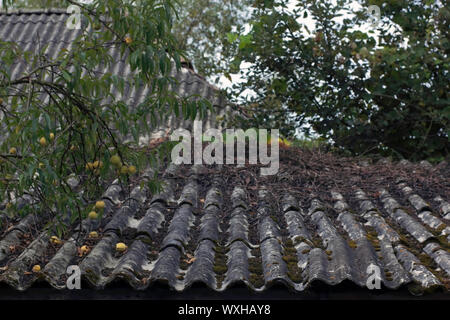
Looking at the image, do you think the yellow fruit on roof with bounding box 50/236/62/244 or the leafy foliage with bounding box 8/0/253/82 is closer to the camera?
the yellow fruit on roof with bounding box 50/236/62/244

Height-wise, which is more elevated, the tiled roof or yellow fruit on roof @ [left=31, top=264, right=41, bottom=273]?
the tiled roof

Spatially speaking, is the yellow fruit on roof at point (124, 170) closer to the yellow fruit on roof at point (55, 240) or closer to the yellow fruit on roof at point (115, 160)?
the yellow fruit on roof at point (115, 160)

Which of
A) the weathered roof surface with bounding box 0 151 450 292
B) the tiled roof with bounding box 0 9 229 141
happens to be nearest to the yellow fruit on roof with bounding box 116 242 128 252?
the weathered roof surface with bounding box 0 151 450 292

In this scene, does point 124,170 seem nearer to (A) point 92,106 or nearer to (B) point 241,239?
(A) point 92,106

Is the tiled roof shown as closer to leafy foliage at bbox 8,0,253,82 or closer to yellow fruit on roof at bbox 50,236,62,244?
yellow fruit on roof at bbox 50,236,62,244

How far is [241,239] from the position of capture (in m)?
3.67

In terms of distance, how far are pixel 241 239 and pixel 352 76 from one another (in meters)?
4.42

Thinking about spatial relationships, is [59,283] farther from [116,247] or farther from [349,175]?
[349,175]

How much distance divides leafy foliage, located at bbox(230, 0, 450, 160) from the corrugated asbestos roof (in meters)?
2.50

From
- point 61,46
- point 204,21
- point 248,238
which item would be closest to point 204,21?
point 204,21

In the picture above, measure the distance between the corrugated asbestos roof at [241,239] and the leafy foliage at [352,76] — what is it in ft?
8.20

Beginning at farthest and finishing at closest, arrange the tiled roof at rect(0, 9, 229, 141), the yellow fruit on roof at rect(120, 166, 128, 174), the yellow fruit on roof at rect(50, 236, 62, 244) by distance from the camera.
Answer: the tiled roof at rect(0, 9, 229, 141) < the yellow fruit on roof at rect(50, 236, 62, 244) < the yellow fruit on roof at rect(120, 166, 128, 174)

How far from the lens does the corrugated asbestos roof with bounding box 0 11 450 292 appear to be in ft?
10.1

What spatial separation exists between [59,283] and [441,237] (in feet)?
7.79
